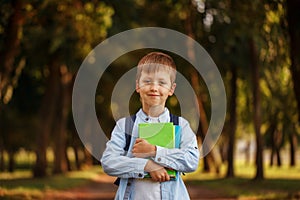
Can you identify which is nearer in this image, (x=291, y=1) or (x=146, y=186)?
(x=146, y=186)

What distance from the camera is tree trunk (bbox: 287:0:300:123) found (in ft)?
46.3

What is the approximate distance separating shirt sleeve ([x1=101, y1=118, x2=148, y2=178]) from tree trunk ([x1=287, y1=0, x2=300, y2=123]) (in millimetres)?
10542

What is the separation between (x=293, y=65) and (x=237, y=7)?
1913mm

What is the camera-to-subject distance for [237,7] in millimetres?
15633

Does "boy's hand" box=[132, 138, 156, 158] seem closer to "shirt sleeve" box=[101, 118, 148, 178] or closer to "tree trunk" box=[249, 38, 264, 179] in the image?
"shirt sleeve" box=[101, 118, 148, 178]

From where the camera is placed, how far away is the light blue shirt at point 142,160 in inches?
164

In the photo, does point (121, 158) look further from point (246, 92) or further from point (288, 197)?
point (246, 92)

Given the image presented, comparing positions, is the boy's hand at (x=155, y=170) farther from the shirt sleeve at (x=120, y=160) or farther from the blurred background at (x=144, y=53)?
the blurred background at (x=144, y=53)

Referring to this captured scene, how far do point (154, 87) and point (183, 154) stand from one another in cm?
46

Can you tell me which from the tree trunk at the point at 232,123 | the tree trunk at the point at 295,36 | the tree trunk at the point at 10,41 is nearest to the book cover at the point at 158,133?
the tree trunk at the point at 295,36

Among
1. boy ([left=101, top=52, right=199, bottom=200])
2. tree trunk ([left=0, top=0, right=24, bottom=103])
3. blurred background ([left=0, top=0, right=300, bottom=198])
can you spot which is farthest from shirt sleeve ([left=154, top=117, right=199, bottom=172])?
tree trunk ([left=0, top=0, right=24, bottom=103])

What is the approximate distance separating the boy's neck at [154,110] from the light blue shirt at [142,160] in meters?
0.03

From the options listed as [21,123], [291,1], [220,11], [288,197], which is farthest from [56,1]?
[21,123]

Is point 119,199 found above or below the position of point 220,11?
below
